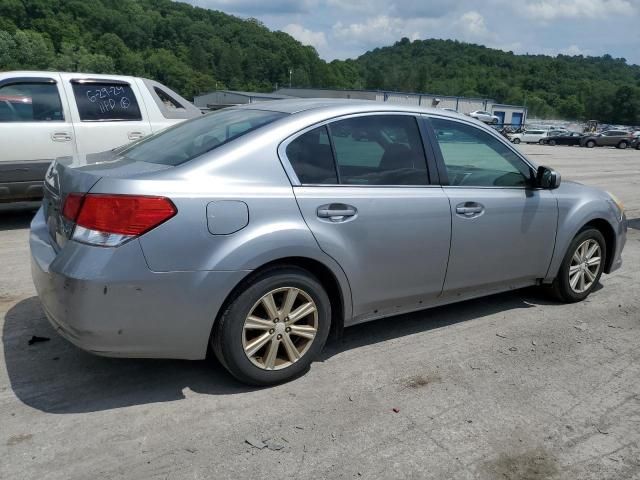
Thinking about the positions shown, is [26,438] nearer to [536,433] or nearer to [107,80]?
[536,433]

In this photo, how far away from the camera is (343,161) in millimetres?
3602

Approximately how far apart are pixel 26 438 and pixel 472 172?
131 inches

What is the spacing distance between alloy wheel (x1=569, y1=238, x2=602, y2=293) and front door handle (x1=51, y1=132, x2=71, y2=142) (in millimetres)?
5677

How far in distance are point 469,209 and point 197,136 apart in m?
1.91

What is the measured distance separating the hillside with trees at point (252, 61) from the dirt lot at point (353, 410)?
2924 inches

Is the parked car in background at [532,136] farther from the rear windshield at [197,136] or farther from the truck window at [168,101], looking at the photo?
the rear windshield at [197,136]

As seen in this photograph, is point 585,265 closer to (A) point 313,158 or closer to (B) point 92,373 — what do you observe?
(A) point 313,158

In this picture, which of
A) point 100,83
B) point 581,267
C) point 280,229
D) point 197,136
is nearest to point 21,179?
point 100,83

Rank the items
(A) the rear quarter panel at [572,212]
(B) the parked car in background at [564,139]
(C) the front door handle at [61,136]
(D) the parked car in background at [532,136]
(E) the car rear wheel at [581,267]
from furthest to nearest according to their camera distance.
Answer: (D) the parked car in background at [532,136] → (B) the parked car in background at [564,139] → (C) the front door handle at [61,136] → (E) the car rear wheel at [581,267] → (A) the rear quarter panel at [572,212]

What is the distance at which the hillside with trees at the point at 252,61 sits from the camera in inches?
3524

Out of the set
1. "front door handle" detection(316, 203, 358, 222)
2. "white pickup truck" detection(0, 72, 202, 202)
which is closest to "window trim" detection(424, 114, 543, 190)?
"front door handle" detection(316, 203, 358, 222)

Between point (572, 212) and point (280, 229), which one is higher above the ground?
point (280, 229)

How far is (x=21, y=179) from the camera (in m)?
6.75

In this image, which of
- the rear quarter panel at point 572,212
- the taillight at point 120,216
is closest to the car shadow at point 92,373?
the taillight at point 120,216
